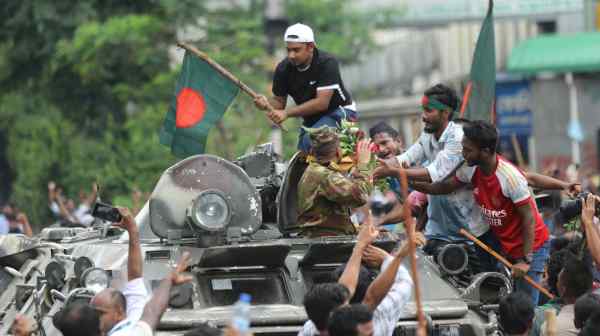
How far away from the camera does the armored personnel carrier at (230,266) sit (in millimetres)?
10398

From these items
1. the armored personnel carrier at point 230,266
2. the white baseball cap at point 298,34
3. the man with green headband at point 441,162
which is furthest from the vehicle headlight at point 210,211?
the white baseball cap at point 298,34

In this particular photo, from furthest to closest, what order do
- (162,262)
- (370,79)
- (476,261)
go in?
(370,79)
(476,261)
(162,262)

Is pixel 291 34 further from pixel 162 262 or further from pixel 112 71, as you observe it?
pixel 112 71

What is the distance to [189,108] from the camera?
1412cm

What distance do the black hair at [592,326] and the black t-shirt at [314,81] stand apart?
4.04m

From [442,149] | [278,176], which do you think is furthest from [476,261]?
[278,176]

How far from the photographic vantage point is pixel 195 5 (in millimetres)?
27062

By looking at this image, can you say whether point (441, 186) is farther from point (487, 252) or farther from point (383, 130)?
point (383, 130)

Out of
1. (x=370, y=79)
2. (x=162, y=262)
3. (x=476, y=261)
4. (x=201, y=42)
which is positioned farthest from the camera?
(x=370, y=79)

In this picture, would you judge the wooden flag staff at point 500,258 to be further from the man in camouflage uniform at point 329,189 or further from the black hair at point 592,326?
the black hair at point 592,326

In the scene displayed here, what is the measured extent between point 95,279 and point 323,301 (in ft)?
6.93

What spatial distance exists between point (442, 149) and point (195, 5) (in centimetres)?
1505

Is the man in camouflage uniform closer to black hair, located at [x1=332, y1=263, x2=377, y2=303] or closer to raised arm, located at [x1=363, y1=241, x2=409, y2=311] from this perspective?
black hair, located at [x1=332, y1=263, x2=377, y2=303]

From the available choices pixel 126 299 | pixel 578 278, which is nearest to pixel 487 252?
pixel 578 278
